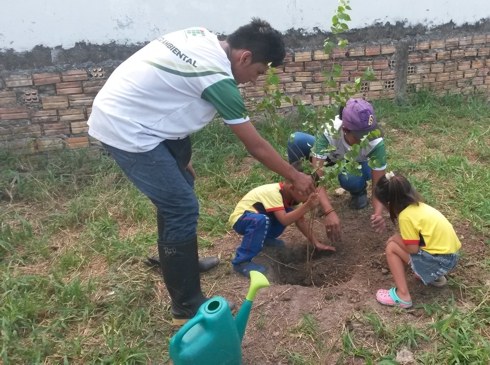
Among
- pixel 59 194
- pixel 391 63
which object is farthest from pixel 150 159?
pixel 391 63

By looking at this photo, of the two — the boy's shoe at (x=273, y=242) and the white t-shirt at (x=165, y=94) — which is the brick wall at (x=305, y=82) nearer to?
the boy's shoe at (x=273, y=242)

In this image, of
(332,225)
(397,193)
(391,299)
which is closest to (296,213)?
(332,225)

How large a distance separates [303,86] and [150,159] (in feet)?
10.1

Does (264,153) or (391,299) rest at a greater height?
(264,153)

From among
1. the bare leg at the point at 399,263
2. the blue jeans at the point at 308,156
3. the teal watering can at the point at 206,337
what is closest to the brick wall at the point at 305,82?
the blue jeans at the point at 308,156

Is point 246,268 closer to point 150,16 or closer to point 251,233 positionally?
point 251,233

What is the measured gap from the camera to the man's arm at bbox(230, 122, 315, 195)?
2.15 metres

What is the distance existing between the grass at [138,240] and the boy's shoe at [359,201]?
432 millimetres

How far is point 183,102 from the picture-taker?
7.27 feet

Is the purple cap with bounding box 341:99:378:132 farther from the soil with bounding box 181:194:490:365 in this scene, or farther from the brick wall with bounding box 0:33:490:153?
the brick wall with bounding box 0:33:490:153

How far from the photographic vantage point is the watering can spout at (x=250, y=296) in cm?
204

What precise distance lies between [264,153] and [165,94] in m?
0.50

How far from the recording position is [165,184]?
2.28 m

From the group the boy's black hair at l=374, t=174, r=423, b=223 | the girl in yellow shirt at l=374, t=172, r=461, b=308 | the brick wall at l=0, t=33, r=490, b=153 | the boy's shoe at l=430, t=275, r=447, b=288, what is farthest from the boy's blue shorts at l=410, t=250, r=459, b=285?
the brick wall at l=0, t=33, r=490, b=153
